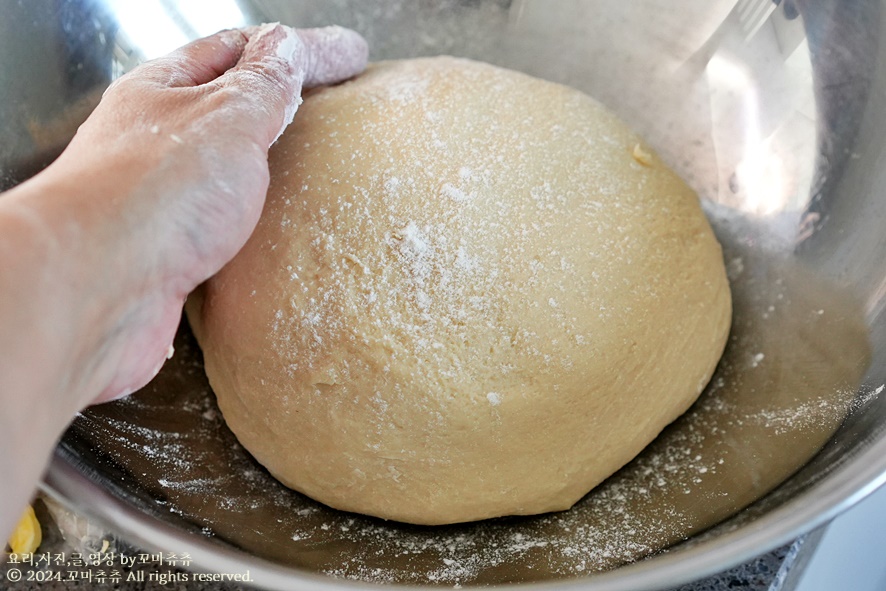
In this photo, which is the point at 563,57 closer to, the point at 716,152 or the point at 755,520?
the point at 716,152

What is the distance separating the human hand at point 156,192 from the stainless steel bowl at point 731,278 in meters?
0.20

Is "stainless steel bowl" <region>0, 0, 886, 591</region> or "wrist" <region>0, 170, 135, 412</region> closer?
"wrist" <region>0, 170, 135, 412</region>

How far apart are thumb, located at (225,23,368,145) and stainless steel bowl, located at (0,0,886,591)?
0.26 m

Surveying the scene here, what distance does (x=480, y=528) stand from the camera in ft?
3.26

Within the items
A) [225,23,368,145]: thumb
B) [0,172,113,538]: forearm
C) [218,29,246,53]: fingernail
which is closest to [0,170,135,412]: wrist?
[0,172,113,538]: forearm

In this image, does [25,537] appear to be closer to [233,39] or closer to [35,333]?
[35,333]

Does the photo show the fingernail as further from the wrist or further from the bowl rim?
the bowl rim

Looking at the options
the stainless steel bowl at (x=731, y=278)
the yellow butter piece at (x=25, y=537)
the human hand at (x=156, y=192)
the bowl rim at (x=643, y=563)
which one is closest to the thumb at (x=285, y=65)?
the human hand at (x=156, y=192)

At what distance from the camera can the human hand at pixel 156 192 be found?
25.5 inches

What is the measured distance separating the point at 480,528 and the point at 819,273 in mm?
684

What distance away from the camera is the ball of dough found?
35.4 inches

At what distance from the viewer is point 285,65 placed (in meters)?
0.96

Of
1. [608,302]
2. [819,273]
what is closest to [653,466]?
[608,302]

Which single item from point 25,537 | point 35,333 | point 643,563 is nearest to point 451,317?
point 643,563
